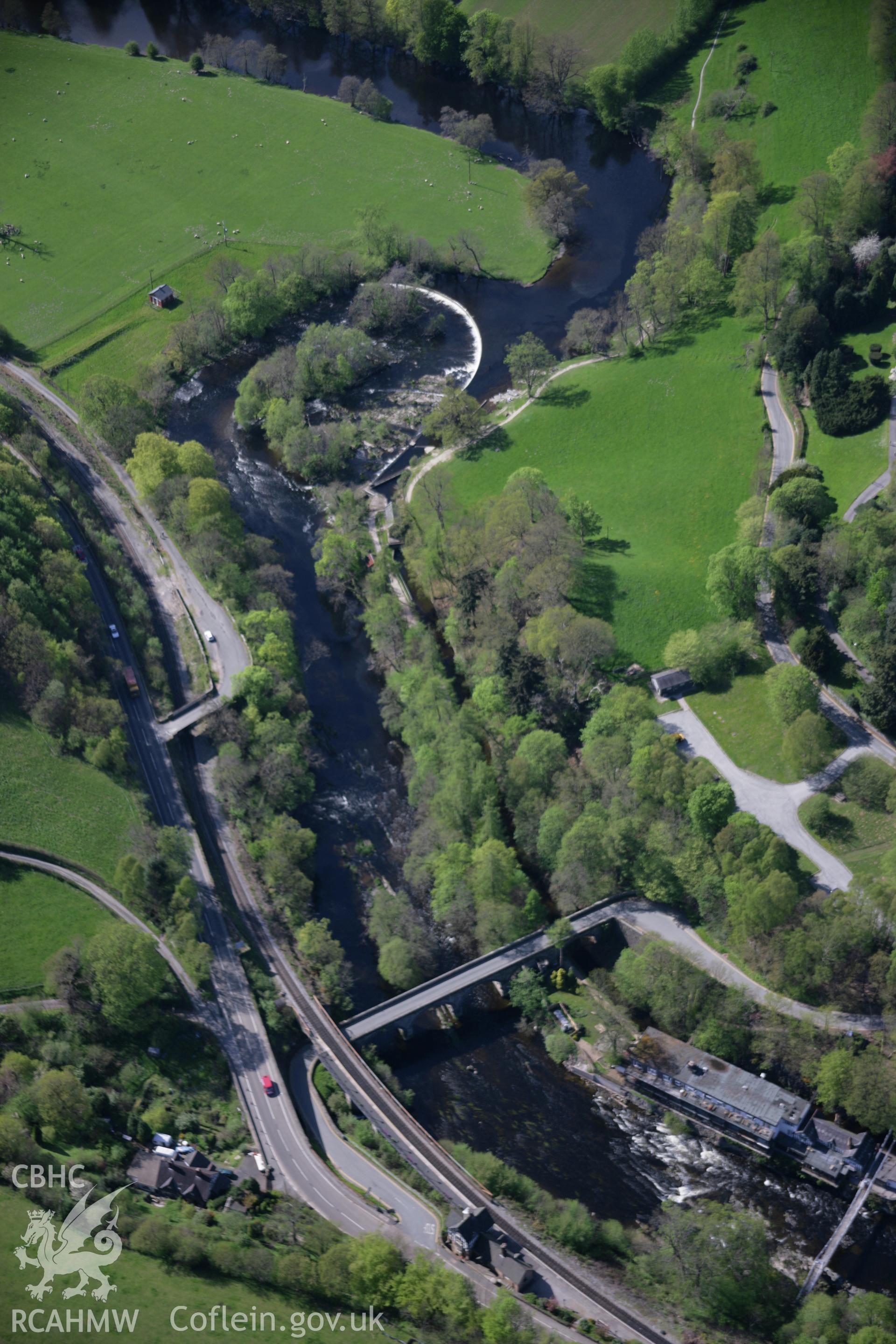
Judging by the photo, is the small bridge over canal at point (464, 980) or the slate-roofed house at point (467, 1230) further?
the small bridge over canal at point (464, 980)

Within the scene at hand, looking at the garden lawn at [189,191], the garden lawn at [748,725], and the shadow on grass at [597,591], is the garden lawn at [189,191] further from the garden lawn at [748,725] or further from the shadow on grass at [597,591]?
the garden lawn at [748,725]

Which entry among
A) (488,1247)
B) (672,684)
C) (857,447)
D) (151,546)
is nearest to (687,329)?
(857,447)

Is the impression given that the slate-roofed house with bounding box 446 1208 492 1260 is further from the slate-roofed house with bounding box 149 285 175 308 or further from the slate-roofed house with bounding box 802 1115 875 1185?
the slate-roofed house with bounding box 149 285 175 308

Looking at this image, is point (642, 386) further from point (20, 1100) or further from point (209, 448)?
point (20, 1100)

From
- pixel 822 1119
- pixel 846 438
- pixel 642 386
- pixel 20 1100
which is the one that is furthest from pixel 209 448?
pixel 822 1119

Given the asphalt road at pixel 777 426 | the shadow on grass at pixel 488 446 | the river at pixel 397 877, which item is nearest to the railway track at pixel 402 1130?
the river at pixel 397 877

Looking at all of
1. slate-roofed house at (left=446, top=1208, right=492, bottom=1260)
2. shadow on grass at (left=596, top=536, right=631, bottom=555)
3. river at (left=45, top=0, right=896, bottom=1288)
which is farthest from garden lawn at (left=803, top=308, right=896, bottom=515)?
slate-roofed house at (left=446, top=1208, right=492, bottom=1260)

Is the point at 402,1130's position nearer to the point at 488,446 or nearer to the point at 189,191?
the point at 488,446
